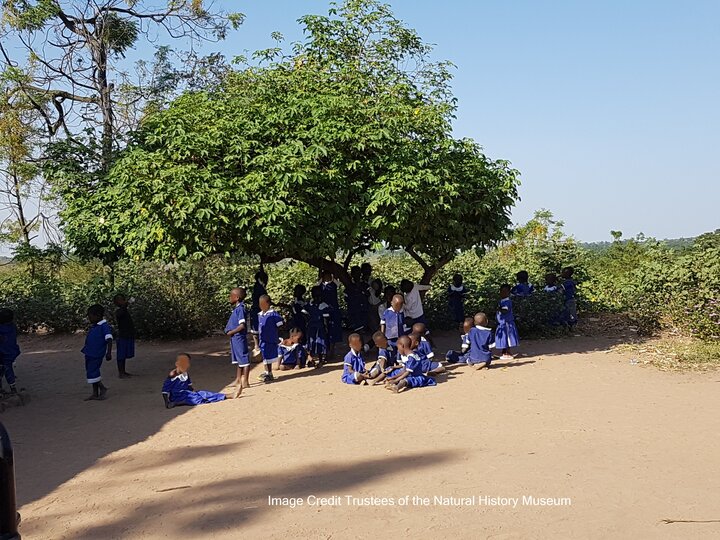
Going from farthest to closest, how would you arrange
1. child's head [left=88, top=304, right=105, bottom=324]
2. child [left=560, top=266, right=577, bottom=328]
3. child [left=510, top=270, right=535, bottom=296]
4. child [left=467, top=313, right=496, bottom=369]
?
child [left=560, top=266, right=577, bottom=328] → child [left=510, top=270, right=535, bottom=296] → child [left=467, top=313, right=496, bottom=369] → child's head [left=88, top=304, right=105, bottom=324]

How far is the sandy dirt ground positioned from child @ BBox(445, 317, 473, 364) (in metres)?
0.55

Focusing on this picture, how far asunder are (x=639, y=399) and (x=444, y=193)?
3659 millimetres

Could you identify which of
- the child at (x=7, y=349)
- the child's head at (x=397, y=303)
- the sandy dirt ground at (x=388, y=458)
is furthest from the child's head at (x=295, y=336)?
the child at (x=7, y=349)

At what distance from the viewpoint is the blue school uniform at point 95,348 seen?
8227 mm

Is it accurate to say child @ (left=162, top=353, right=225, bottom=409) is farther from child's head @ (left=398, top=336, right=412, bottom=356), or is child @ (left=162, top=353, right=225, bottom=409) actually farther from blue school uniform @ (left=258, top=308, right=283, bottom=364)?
child's head @ (left=398, top=336, right=412, bottom=356)

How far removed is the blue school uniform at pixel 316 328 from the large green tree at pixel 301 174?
3.05 feet

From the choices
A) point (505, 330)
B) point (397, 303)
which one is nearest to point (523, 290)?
point (505, 330)

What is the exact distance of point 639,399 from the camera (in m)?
7.19

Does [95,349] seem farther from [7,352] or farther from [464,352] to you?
[464,352]

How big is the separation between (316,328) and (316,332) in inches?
2.6

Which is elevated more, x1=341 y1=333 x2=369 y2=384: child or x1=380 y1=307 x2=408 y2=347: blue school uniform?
x1=380 y1=307 x2=408 y2=347: blue school uniform

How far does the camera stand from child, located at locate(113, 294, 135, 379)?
9648 millimetres

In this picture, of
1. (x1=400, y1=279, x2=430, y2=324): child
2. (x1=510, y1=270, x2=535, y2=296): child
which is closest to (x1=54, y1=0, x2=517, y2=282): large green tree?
(x1=400, y1=279, x2=430, y2=324): child

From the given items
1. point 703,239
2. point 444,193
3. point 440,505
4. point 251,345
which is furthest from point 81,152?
point 703,239
